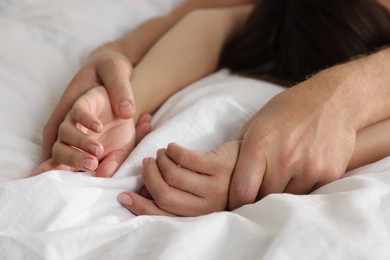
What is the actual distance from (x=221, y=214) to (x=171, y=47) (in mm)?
545

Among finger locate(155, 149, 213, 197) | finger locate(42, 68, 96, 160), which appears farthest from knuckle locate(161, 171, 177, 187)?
finger locate(42, 68, 96, 160)

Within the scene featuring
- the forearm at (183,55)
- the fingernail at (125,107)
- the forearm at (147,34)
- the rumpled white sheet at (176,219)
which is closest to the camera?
the rumpled white sheet at (176,219)

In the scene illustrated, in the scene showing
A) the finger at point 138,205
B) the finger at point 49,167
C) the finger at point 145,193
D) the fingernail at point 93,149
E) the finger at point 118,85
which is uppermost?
the finger at point 118,85

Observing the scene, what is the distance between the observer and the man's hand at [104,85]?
2.52 feet

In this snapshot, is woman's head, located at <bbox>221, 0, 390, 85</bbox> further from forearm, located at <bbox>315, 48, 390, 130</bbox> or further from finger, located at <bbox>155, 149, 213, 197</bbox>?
finger, located at <bbox>155, 149, 213, 197</bbox>

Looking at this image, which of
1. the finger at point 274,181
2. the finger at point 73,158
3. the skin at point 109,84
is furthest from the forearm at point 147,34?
the finger at point 274,181

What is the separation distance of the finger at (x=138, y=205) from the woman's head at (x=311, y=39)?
398mm

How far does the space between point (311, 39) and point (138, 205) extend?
0.52 m

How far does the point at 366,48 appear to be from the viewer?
0.98 m

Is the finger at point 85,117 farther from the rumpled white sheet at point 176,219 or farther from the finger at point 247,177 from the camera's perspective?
the finger at point 247,177

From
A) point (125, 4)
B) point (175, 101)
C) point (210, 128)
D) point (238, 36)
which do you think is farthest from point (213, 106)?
point (125, 4)

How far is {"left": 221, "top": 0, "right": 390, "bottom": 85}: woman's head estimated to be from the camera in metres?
0.99

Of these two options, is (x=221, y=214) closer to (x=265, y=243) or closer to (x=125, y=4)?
(x=265, y=243)

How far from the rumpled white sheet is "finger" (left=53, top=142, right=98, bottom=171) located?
0.07ft
